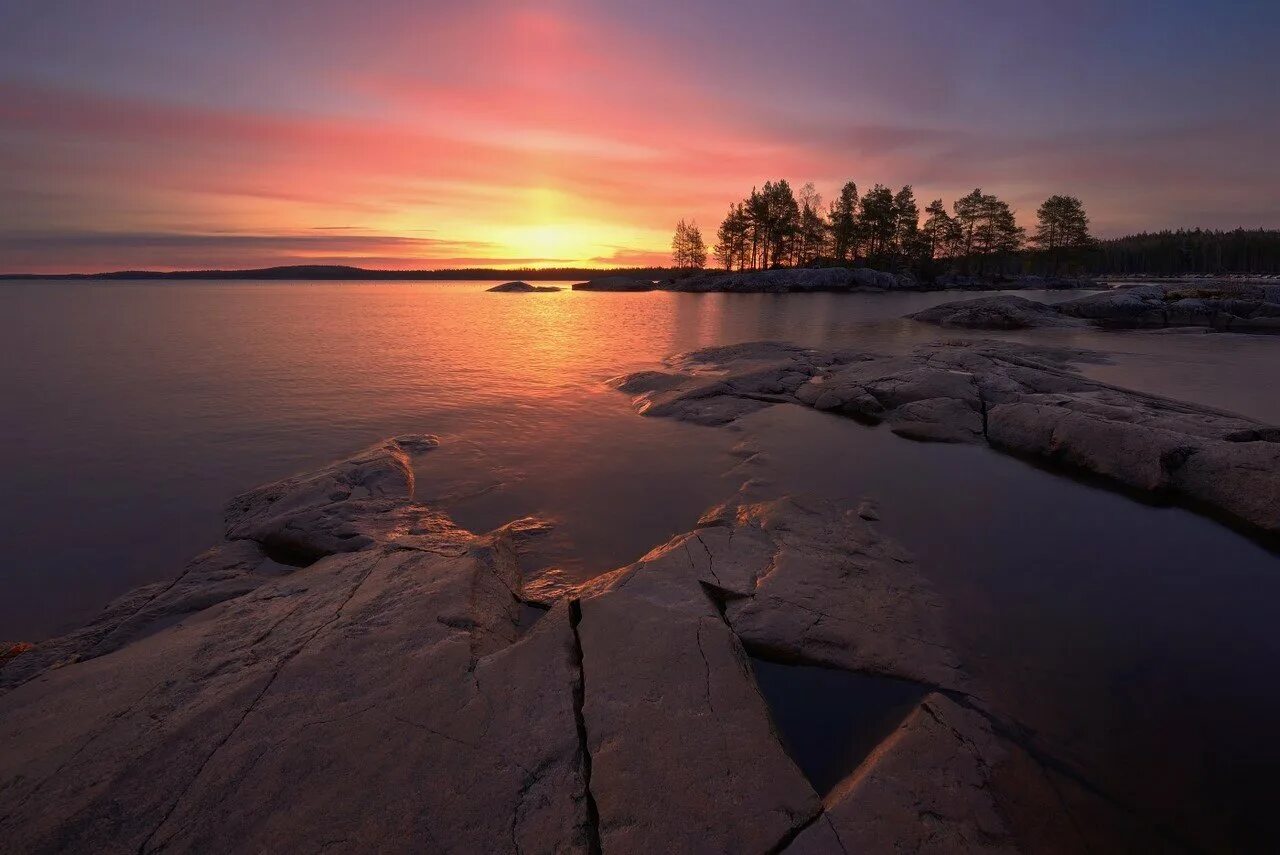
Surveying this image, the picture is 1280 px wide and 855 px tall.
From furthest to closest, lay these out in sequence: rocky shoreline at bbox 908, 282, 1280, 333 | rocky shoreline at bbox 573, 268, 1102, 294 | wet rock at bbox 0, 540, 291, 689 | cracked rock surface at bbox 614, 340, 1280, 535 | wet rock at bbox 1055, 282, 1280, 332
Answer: rocky shoreline at bbox 573, 268, 1102, 294 < rocky shoreline at bbox 908, 282, 1280, 333 < wet rock at bbox 1055, 282, 1280, 332 < cracked rock surface at bbox 614, 340, 1280, 535 < wet rock at bbox 0, 540, 291, 689

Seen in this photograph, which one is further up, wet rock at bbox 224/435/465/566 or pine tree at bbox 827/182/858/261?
pine tree at bbox 827/182/858/261

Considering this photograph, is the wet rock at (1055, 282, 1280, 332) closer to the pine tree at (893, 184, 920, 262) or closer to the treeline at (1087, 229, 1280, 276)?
the pine tree at (893, 184, 920, 262)

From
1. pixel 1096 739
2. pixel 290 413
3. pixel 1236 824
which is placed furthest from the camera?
pixel 290 413

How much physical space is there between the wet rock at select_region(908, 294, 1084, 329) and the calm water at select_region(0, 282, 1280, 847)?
886cm

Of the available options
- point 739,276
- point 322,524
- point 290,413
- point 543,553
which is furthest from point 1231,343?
point 739,276

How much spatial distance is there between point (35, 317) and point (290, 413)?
42.3 metres

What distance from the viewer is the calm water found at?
3.62 meters

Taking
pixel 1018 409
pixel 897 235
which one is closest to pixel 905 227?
pixel 897 235

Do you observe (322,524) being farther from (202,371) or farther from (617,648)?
(202,371)

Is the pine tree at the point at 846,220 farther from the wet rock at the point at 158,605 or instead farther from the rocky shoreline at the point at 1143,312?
the wet rock at the point at 158,605

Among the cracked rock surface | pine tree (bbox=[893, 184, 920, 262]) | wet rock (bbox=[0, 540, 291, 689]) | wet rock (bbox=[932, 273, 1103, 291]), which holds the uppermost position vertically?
pine tree (bbox=[893, 184, 920, 262])

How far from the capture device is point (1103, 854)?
2.67 metres

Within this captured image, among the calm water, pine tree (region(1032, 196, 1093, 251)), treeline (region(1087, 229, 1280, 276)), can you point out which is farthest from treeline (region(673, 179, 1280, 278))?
the calm water

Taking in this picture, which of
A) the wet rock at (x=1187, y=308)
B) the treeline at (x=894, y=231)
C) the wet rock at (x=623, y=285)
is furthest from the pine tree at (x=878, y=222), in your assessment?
the wet rock at (x=1187, y=308)
